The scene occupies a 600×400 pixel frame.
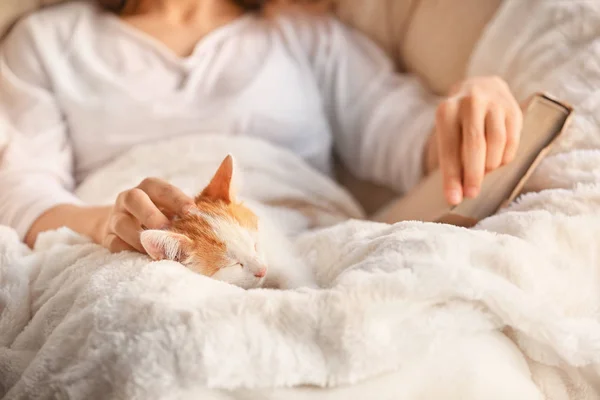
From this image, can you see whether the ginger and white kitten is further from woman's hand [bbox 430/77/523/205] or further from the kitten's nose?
woman's hand [bbox 430/77/523/205]

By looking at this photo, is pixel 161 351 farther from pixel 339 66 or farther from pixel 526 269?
pixel 339 66

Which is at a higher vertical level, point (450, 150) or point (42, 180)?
point (450, 150)

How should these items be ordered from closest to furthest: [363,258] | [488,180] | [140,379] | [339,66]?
[140,379] → [363,258] → [488,180] → [339,66]

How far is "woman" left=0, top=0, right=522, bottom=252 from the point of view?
0.75 metres

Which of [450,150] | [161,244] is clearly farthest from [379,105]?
[161,244]

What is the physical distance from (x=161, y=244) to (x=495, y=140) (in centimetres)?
35

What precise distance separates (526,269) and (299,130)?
496mm

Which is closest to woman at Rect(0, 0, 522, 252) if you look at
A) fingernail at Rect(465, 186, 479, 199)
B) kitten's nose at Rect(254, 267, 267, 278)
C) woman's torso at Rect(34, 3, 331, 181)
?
woman's torso at Rect(34, 3, 331, 181)

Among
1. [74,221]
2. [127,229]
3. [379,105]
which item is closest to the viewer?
[127,229]

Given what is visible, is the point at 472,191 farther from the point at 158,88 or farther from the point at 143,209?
the point at 158,88

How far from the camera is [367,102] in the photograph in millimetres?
880

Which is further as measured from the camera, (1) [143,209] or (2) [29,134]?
(2) [29,134]

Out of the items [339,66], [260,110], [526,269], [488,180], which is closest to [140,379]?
[526,269]

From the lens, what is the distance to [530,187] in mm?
580
